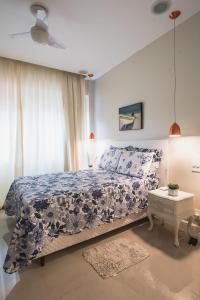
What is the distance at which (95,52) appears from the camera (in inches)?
128

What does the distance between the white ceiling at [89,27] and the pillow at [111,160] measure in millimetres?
1817

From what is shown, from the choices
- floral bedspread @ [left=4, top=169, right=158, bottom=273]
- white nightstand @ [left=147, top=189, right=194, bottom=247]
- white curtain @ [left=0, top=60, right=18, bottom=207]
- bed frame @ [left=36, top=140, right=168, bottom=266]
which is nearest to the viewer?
floral bedspread @ [left=4, top=169, right=158, bottom=273]

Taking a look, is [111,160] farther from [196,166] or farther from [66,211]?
[66,211]

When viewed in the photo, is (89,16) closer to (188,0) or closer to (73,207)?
(188,0)

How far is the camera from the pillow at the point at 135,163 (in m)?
2.70

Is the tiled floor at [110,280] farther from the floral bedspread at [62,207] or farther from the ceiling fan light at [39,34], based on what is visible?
the ceiling fan light at [39,34]

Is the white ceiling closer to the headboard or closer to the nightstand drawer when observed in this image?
the headboard

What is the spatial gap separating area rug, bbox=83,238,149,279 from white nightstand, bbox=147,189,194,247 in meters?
0.46

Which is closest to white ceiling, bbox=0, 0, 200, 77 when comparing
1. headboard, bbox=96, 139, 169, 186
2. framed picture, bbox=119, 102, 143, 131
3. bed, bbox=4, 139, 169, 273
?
framed picture, bbox=119, 102, 143, 131

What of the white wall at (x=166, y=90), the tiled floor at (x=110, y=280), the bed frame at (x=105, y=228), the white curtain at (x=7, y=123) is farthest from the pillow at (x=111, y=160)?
the white curtain at (x=7, y=123)

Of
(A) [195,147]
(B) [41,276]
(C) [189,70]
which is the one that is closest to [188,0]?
(C) [189,70]

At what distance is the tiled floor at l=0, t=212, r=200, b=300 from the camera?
1.47 m

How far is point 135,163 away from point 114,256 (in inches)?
52.9

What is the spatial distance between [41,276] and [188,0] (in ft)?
10.9
